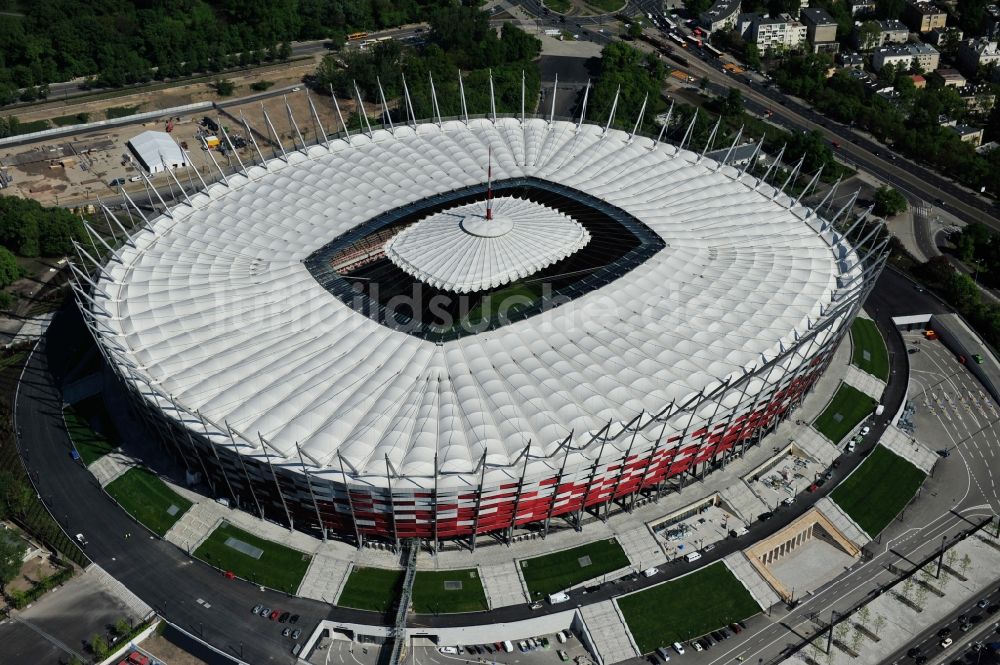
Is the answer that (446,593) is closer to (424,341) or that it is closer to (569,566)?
(569,566)

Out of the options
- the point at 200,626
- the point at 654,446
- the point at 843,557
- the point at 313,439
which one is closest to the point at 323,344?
the point at 313,439

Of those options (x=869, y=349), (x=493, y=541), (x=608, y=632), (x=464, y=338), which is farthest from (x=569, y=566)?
(x=869, y=349)

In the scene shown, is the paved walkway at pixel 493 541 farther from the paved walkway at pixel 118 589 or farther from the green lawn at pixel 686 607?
the paved walkway at pixel 118 589

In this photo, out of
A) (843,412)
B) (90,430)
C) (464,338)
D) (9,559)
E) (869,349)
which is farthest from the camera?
(869,349)

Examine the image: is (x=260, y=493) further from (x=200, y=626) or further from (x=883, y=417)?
(x=883, y=417)

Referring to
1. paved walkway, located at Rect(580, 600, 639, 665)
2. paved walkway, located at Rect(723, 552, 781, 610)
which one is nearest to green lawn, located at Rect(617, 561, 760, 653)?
paved walkway, located at Rect(723, 552, 781, 610)

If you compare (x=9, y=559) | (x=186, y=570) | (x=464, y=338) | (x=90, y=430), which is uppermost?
(x=464, y=338)

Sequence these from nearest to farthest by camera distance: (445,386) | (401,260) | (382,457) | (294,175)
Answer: (382,457) → (445,386) → (401,260) → (294,175)
